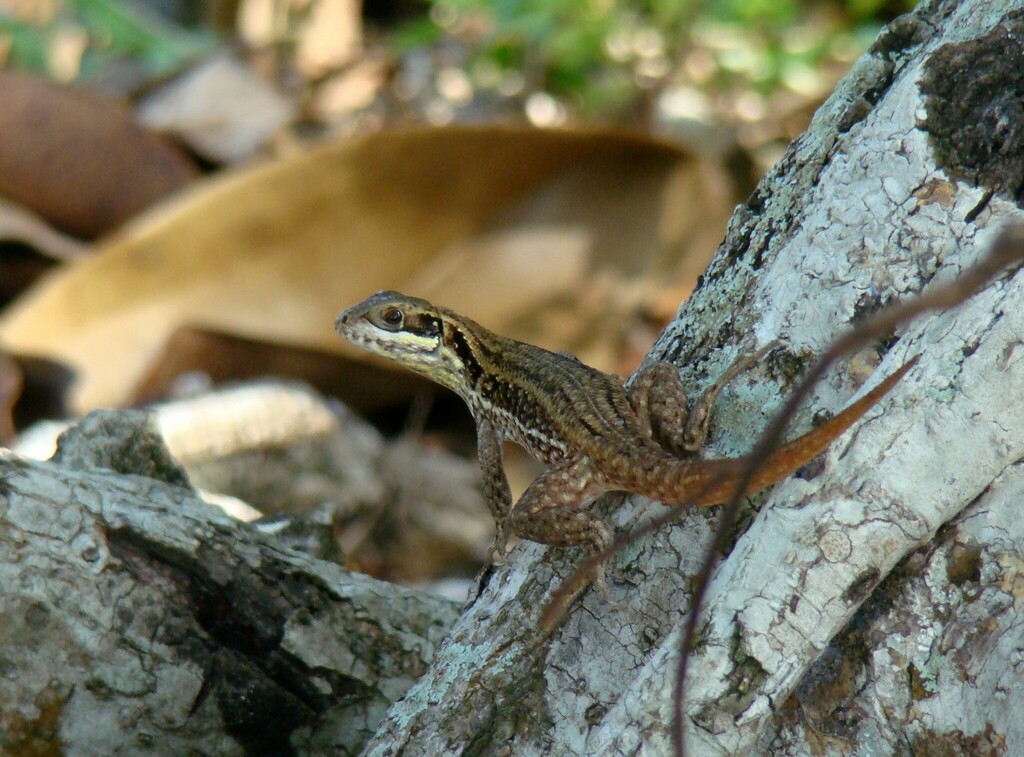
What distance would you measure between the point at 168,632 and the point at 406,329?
1.17m

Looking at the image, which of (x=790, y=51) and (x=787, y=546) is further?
(x=790, y=51)

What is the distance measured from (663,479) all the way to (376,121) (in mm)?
6031

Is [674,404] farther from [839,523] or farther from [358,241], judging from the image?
[358,241]

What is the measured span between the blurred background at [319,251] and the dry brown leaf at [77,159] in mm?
11

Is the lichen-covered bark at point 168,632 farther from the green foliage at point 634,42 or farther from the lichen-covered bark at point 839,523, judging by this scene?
the green foliage at point 634,42

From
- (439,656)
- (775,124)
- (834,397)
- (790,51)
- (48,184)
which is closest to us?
(834,397)

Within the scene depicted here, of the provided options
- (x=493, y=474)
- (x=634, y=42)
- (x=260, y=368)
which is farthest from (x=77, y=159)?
(x=493, y=474)

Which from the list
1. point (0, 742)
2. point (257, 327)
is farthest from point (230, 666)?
point (257, 327)

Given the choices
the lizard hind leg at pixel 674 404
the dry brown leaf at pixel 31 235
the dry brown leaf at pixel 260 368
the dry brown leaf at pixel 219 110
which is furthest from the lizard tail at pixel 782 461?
the dry brown leaf at pixel 219 110

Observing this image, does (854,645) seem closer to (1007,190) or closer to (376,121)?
(1007,190)

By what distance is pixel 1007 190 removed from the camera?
1.88 meters

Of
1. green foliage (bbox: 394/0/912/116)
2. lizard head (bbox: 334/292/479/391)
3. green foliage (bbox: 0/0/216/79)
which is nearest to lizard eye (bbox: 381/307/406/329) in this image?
lizard head (bbox: 334/292/479/391)

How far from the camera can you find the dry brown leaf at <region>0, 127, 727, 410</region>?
5.09m

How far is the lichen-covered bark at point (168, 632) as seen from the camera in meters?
2.08
